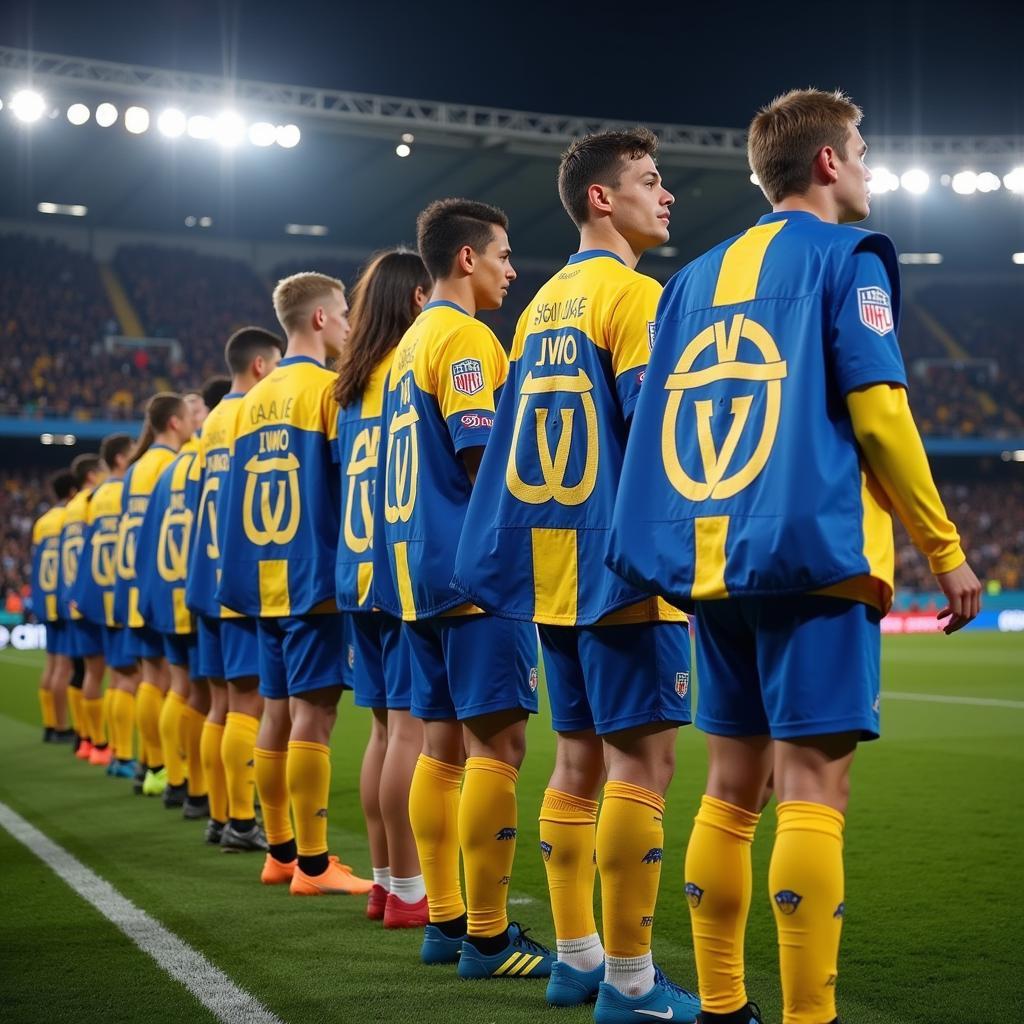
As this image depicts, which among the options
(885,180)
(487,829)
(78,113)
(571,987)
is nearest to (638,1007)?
(571,987)

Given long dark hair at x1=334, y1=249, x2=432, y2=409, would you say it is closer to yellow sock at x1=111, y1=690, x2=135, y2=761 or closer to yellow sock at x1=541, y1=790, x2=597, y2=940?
yellow sock at x1=541, y1=790, x2=597, y2=940

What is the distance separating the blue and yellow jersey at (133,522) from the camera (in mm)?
8008

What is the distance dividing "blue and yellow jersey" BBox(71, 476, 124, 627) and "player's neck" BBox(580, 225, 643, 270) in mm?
5812

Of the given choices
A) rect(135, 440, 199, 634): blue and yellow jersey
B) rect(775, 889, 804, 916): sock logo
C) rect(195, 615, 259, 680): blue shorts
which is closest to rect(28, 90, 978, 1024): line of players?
rect(775, 889, 804, 916): sock logo

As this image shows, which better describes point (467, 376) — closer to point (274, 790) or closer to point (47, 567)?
point (274, 790)

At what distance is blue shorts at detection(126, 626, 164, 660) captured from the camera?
8039 mm

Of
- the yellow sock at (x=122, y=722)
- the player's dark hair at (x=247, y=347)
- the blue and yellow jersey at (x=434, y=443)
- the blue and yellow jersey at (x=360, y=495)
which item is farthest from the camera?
the yellow sock at (x=122, y=722)

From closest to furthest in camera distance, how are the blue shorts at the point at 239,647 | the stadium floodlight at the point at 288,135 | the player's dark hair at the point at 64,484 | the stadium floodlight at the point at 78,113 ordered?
the blue shorts at the point at 239,647 → the player's dark hair at the point at 64,484 → the stadium floodlight at the point at 78,113 → the stadium floodlight at the point at 288,135

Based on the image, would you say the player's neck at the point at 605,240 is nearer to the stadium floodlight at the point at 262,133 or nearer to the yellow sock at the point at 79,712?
the yellow sock at the point at 79,712

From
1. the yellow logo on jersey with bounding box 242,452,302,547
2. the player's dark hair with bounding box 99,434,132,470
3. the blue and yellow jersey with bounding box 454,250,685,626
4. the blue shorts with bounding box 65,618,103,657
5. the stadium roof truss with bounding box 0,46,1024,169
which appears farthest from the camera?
the stadium roof truss with bounding box 0,46,1024,169

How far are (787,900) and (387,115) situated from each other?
28311mm

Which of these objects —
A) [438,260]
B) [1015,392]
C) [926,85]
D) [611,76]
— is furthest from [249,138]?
[438,260]

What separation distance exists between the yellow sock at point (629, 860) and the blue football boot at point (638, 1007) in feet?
0.31

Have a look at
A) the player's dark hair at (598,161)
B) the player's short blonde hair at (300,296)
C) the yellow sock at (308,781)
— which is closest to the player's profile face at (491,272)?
the player's dark hair at (598,161)
